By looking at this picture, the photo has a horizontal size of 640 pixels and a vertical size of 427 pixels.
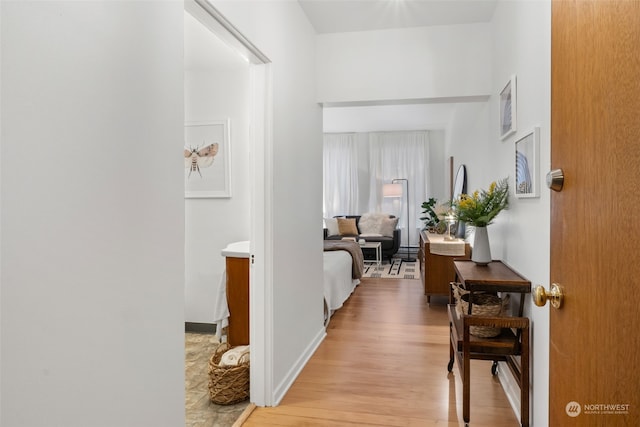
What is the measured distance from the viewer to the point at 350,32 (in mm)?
3350

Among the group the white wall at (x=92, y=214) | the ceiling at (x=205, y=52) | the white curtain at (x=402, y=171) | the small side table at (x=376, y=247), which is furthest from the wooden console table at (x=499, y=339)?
the white curtain at (x=402, y=171)

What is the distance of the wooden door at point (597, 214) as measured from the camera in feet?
2.06

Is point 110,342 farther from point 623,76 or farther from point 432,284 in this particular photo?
point 432,284

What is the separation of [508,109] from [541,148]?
29.6 inches

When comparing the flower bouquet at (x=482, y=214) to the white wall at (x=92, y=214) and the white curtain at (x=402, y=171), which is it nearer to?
the white wall at (x=92, y=214)

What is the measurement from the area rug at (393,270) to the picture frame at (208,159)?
3.31 metres

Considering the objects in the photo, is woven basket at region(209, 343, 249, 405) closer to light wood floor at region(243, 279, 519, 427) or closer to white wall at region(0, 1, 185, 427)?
light wood floor at region(243, 279, 519, 427)

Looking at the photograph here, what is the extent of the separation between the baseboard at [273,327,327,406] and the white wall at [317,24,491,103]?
201 cm

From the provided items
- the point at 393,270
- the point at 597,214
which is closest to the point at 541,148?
the point at 597,214

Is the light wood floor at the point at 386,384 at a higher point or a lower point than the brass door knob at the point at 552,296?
lower

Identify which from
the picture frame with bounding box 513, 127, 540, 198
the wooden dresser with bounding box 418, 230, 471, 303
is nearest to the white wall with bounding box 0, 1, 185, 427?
the picture frame with bounding box 513, 127, 540, 198

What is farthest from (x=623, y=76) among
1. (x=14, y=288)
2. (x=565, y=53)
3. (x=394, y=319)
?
(x=394, y=319)

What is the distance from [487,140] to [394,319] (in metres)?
1.93

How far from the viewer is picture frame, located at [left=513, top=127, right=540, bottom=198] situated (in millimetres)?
1907
